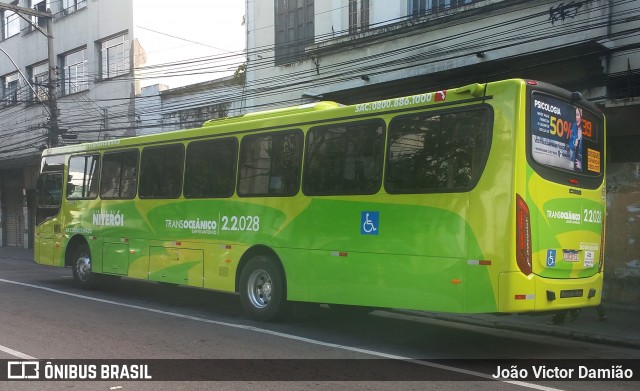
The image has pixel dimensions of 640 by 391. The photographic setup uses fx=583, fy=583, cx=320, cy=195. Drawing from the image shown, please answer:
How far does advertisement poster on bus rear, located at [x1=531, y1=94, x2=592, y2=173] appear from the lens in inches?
267

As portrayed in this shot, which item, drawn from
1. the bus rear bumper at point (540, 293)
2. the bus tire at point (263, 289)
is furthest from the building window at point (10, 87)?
the bus rear bumper at point (540, 293)

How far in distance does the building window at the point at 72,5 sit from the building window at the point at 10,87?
18.0ft

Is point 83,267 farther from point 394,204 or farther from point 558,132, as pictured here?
point 558,132

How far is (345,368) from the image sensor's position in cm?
639

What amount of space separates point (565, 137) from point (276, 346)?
4.49m

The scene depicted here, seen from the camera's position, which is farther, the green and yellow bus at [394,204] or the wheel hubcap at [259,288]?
the wheel hubcap at [259,288]

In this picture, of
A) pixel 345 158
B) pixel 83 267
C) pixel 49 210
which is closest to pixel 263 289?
pixel 345 158

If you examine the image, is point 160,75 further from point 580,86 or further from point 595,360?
point 595,360

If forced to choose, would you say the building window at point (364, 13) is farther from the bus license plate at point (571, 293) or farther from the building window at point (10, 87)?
the building window at point (10, 87)

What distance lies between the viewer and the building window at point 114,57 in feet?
80.5

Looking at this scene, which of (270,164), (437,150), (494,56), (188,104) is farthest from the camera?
(188,104)

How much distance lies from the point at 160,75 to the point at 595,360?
66.8 feet

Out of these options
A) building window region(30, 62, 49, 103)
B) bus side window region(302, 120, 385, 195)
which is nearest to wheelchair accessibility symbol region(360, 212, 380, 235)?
bus side window region(302, 120, 385, 195)

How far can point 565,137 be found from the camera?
7.23m
